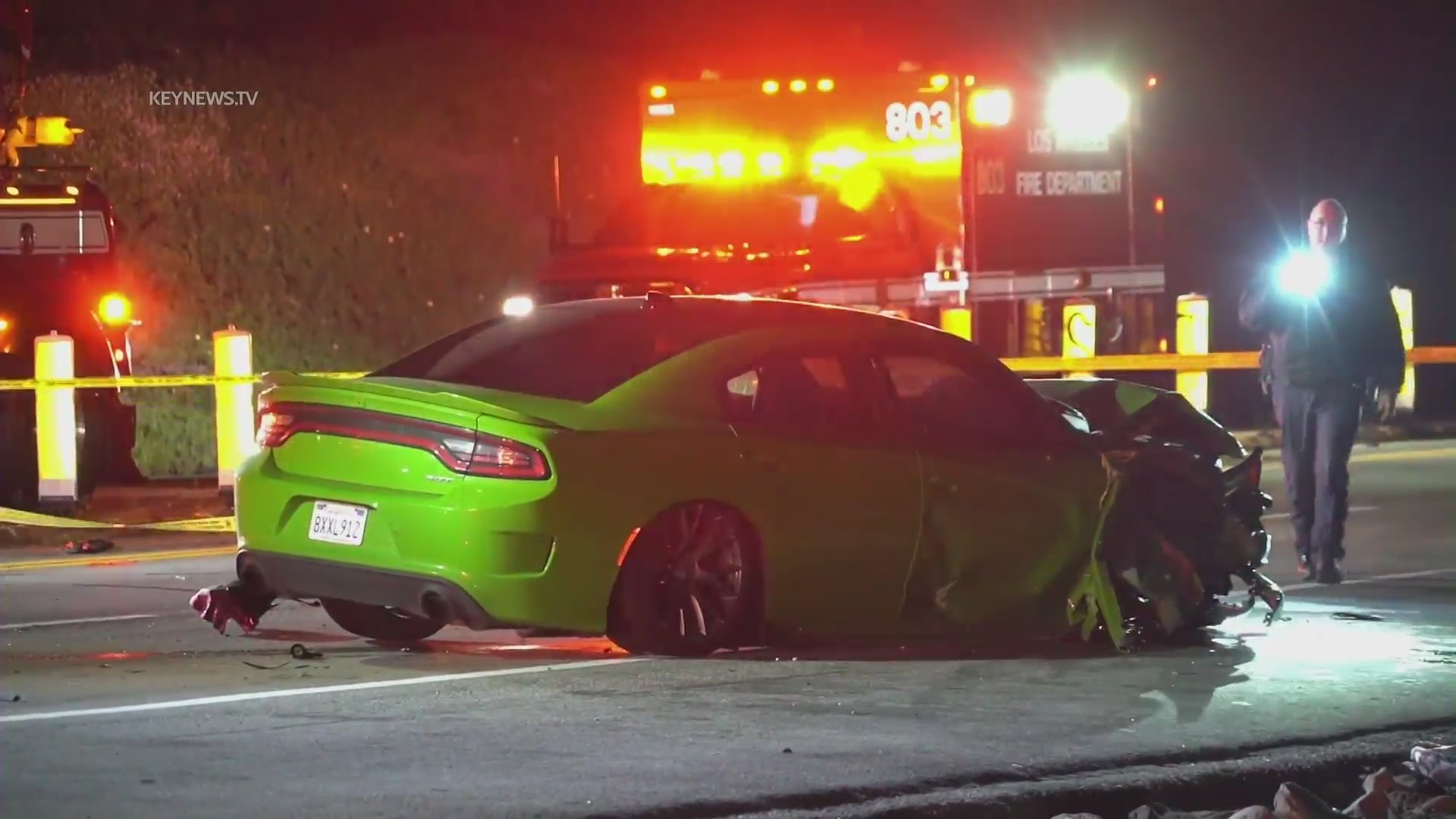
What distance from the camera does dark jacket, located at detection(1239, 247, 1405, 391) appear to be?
12578 mm

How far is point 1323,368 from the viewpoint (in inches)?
494

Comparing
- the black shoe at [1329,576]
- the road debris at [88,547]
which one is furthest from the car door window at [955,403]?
the road debris at [88,547]

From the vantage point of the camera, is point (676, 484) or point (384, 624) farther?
point (384, 624)

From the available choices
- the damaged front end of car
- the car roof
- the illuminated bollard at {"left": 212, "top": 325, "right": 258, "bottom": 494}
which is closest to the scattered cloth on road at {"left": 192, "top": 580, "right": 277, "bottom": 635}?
the car roof

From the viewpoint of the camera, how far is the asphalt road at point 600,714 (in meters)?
6.66

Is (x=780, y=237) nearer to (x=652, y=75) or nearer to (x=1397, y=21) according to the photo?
(x=652, y=75)

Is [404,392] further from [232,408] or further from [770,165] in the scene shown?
[770,165]

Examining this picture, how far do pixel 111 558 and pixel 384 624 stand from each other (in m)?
4.76

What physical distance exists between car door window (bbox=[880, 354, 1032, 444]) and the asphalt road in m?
0.86

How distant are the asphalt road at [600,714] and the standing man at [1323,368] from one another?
4.68 ft

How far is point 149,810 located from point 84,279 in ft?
39.9

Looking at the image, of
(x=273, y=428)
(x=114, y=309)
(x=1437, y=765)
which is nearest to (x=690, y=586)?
(x=273, y=428)

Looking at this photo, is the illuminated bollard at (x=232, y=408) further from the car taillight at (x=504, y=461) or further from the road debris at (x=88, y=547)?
the car taillight at (x=504, y=461)
